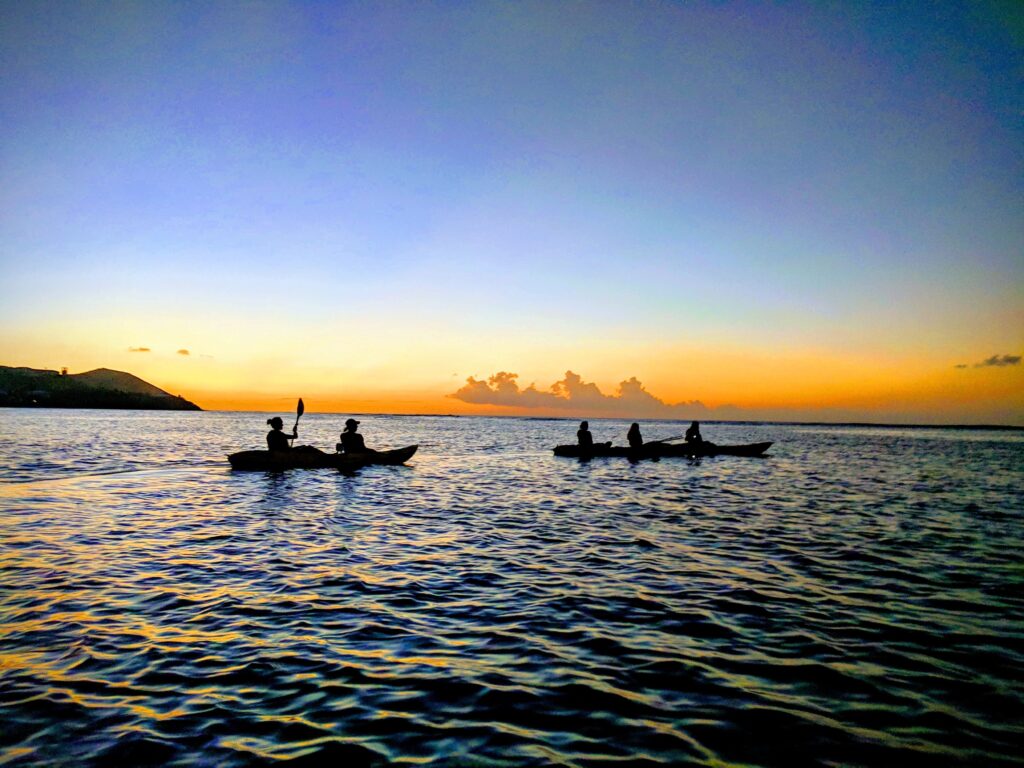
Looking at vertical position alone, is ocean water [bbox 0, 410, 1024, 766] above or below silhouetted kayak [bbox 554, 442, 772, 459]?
below

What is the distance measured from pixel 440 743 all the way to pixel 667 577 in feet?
25.1

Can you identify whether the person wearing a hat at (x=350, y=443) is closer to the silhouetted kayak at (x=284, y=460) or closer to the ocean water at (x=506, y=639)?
the silhouetted kayak at (x=284, y=460)

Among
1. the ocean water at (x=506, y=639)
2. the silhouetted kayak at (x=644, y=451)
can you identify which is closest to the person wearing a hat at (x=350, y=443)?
the ocean water at (x=506, y=639)

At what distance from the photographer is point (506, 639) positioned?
27.8 ft

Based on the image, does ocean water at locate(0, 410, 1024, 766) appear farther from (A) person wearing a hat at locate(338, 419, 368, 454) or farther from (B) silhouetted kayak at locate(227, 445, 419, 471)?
(A) person wearing a hat at locate(338, 419, 368, 454)

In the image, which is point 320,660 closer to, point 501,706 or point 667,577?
point 501,706

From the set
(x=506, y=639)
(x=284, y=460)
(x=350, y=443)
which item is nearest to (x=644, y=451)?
(x=350, y=443)

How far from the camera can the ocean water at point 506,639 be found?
18.8 ft

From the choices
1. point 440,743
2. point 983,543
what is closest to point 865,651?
point 440,743

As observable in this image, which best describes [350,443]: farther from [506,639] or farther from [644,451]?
[506,639]

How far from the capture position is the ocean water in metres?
5.73

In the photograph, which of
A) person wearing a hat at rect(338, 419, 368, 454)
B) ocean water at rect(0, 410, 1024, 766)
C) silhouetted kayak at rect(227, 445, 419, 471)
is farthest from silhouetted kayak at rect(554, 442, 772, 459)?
ocean water at rect(0, 410, 1024, 766)

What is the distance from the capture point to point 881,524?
62.1ft

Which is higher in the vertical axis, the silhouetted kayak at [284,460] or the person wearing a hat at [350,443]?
the person wearing a hat at [350,443]
